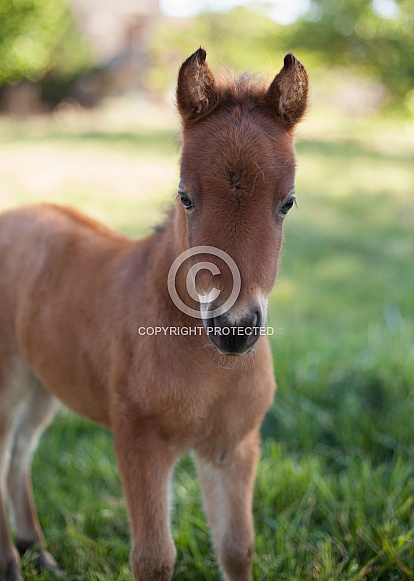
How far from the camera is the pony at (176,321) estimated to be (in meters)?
2.14

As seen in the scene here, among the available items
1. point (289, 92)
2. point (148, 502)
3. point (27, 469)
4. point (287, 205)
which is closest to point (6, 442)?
point (27, 469)

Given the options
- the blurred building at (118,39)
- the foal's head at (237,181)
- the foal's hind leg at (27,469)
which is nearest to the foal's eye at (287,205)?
the foal's head at (237,181)

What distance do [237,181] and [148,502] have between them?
1296 millimetres

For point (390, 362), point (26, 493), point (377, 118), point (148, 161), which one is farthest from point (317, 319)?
point (377, 118)

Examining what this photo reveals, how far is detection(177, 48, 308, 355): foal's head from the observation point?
2.05 m

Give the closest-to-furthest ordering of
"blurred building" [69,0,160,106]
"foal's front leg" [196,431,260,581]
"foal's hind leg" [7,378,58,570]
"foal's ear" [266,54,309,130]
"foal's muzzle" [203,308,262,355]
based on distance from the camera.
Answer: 1. "foal's muzzle" [203,308,262,355]
2. "foal's ear" [266,54,309,130]
3. "foal's front leg" [196,431,260,581]
4. "foal's hind leg" [7,378,58,570]
5. "blurred building" [69,0,160,106]

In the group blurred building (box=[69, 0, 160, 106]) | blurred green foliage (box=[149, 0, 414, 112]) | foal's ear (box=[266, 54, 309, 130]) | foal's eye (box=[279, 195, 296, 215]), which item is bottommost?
foal's eye (box=[279, 195, 296, 215])

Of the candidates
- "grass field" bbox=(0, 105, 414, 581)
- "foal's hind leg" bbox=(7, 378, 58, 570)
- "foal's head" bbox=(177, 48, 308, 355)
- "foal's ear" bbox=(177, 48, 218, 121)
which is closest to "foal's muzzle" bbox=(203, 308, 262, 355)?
"foal's head" bbox=(177, 48, 308, 355)

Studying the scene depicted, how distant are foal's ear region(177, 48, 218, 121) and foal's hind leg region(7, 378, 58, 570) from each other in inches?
69.8

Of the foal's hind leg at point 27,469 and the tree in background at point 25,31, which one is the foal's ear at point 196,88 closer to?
the foal's hind leg at point 27,469

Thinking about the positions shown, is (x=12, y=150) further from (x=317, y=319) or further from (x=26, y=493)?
(x=26, y=493)

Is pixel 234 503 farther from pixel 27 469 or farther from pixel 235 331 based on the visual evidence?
pixel 27 469

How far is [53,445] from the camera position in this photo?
441 cm

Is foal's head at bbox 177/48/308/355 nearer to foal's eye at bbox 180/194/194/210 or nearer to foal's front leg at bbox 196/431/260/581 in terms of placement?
foal's eye at bbox 180/194/194/210
